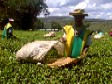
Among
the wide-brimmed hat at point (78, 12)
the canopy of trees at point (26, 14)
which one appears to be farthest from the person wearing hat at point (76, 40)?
the canopy of trees at point (26, 14)

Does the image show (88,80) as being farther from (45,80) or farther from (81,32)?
(81,32)

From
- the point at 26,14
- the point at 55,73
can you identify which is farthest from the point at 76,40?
the point at 26,14

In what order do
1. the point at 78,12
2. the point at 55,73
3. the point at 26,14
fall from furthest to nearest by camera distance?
1. the point at 26,14
2. the point at 78,12
3. the point at 55,73

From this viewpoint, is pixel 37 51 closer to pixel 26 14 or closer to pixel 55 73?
pixel 55 73

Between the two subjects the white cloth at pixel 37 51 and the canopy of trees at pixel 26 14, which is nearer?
the white cloth at pixel 37 51

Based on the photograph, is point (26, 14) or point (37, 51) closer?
point (37, 51)

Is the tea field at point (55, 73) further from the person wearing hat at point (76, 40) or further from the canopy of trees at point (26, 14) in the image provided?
the canopy of trees at point (26, 14)

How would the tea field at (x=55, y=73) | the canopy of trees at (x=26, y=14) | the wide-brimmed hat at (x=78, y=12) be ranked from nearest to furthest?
the tea field at (x=55, y=73)
the wide-brimmed hat at (x=78, y=12)
the canopy of trees at (x=26, y=14)

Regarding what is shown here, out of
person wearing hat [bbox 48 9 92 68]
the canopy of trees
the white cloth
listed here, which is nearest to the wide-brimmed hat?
person wearing hat [bbox 48 9 92 68]

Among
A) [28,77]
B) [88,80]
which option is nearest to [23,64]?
[28,77]

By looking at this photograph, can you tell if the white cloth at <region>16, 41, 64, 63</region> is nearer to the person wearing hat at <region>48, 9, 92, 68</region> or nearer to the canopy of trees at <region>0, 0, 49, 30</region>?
the person wearing hat at <region>48, 9, 92, 68</region>

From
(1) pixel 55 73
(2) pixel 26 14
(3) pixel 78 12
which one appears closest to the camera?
(1) pixel 55 73

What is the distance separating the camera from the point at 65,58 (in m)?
9.62

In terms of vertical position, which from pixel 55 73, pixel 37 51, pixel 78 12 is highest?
pixel 78 12
